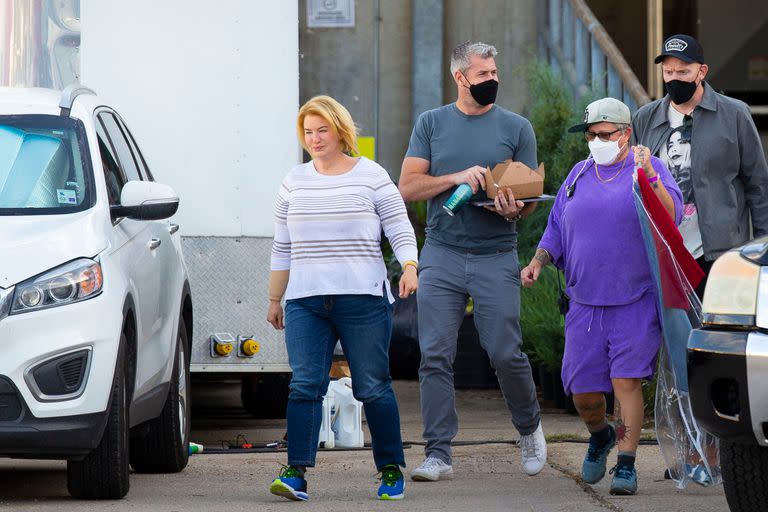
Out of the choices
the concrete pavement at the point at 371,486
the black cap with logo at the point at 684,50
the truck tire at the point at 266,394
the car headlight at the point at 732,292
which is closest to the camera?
the car headlight at the point at 732,292

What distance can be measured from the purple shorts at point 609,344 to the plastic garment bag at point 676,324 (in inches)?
3.3

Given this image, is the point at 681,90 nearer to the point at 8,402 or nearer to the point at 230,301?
the point at 230,301

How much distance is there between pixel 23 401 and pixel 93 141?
134cm

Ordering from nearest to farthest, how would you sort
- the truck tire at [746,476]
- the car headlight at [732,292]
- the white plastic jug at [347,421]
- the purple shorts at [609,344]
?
the car headlight at [732,292] < the truck tire at [746,476] < the purple shorts at [609,344] < the white plastic jug at [347,421]

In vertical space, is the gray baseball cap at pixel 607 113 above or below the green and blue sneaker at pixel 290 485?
above

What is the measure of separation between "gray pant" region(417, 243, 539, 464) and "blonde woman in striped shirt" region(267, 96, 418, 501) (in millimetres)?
575

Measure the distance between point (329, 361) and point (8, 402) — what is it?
1.31 meters

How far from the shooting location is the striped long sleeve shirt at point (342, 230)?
6.26m

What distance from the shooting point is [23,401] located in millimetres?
5684

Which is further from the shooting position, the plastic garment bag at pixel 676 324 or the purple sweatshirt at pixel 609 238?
the purple sweatshirt at pixel 609 238

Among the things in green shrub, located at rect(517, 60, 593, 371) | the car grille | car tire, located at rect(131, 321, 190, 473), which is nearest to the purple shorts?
car tire, located at rect(131, 321, 190, 473)

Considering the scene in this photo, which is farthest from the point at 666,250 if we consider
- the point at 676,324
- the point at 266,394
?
the point at 266,394

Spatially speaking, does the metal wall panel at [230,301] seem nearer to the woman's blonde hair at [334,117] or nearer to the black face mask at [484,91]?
the black face mask at [484,91]

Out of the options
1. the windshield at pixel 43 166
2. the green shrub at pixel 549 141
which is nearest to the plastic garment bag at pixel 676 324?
the windshield at pixel 43 166
